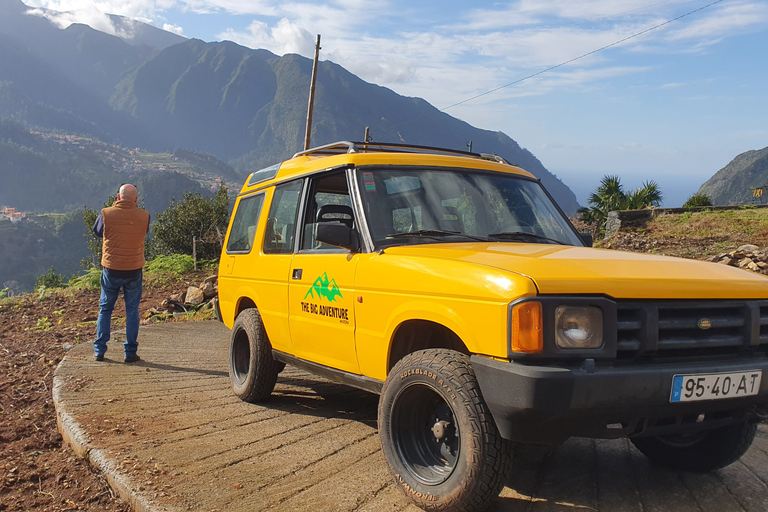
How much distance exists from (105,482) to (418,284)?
2.25 metres

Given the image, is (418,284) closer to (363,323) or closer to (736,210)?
(363,323)

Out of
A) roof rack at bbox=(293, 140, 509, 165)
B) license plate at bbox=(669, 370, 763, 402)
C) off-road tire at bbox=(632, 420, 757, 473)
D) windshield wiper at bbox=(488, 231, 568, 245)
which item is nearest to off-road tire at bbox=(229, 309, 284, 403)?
roof rack at bbox=(293, 140, 509, 165)

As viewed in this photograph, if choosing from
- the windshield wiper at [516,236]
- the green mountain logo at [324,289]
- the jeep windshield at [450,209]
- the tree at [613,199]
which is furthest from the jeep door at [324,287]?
the tree at [613,199]

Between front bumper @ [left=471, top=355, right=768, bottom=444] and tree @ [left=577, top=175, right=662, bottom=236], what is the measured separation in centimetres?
2485

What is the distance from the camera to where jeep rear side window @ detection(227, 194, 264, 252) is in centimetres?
551

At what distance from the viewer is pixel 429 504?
287 centimetres

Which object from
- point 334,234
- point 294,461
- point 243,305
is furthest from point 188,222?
point 334,234

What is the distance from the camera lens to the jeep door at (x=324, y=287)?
3822mm

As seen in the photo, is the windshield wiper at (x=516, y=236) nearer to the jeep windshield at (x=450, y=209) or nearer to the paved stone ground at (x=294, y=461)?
the jeep windshield at (x=450, y=209)

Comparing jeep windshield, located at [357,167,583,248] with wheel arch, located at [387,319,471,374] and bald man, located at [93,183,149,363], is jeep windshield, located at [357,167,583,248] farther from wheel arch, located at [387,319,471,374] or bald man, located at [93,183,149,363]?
bald man, located at [93,183,149,363]

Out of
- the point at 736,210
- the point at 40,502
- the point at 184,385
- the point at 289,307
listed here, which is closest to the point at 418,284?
the point at 289,307

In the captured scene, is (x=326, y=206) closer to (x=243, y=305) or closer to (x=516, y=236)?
(x=516, y=236)

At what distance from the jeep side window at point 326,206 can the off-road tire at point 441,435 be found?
1.25 meters

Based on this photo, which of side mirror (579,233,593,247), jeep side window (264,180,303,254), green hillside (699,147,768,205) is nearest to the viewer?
side mirror (579,233,593,247)
